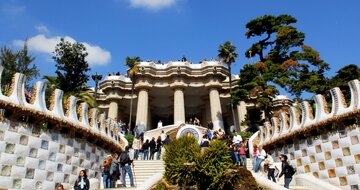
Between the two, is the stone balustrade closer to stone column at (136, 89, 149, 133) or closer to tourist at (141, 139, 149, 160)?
tourist at (141, 139, 149, 160)

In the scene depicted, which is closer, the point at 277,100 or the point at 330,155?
the point at 330,155

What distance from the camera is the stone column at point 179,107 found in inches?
1497

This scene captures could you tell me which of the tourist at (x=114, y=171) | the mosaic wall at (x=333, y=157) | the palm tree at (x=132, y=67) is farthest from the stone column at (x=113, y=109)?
the tourist at (x=114, y=171)

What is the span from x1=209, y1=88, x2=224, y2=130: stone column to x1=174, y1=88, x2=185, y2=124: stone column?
3.46 metres

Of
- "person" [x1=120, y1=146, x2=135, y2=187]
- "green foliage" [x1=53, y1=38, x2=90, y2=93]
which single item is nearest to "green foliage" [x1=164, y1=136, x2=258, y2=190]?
"person" [x1=120, y1=146, x2=135, y2=187]

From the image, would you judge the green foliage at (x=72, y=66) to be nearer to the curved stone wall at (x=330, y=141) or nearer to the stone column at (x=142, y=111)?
the stone column at (x=142, y=111)

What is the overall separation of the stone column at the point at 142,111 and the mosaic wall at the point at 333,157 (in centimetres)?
2188

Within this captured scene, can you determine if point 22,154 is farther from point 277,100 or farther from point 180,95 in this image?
point 277,100

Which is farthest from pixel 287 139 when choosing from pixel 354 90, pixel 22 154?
pixel 22 154

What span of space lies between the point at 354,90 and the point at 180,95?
1017 inches

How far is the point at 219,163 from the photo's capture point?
37.0ft

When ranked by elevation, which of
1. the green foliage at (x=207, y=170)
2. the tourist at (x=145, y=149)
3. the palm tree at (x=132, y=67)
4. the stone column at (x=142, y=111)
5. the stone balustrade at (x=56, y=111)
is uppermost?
the palm tree at (x=132, y=67)

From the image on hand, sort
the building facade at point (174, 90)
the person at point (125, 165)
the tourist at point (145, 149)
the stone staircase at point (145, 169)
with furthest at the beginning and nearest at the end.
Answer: the building facade at point (174, 90)
the tourist at point (145, 149)
the stone staircase at point (145, 169)
the person at point (125, 165)

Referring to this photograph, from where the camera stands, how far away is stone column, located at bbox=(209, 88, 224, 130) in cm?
3841
